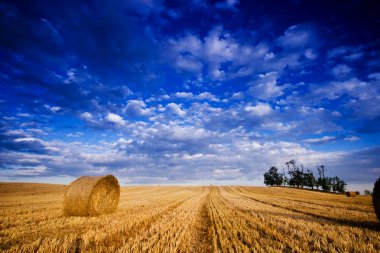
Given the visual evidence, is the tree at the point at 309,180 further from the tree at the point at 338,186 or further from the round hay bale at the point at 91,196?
the round hay bale at the point at 91,196

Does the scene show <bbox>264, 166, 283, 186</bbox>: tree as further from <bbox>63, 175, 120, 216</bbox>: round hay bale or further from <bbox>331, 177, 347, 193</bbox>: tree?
<bbox>63, 175, 120, 216</bbox>: round hay bale

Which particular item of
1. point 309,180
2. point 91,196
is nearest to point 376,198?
point 91,196

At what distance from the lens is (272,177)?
3834 inches

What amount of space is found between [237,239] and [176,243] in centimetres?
174

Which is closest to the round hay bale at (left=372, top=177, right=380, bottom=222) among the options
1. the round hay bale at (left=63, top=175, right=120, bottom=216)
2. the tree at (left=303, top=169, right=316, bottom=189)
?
the round hay bale at (left=63, top=175, right=120, bottom=216)

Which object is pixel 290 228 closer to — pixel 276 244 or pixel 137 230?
pixel 276 244

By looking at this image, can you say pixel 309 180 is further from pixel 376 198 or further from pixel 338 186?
pixel 376 198

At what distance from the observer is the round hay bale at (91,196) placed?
419 inches

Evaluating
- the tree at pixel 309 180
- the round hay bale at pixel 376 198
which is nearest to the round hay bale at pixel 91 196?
the round hay bale at pixel 376 198

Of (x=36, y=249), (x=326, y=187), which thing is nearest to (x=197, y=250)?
(x=36, y=249)

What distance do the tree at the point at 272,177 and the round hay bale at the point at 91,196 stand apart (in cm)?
9422

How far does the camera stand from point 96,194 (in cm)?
1134

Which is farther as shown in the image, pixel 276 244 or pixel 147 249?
pixel 276 244

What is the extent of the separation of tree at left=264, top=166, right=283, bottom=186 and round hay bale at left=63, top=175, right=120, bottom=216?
309 feet
